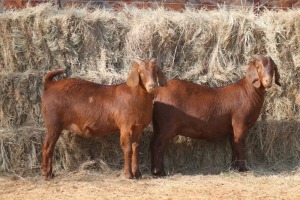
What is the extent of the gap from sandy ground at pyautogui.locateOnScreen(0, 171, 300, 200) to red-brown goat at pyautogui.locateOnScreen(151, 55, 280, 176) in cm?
49

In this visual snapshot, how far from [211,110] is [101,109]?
63.9 inches

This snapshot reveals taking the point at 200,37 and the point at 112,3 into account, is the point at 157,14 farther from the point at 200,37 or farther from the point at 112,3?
the point at 112,3

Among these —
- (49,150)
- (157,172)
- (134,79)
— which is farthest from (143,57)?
A: (49,150)

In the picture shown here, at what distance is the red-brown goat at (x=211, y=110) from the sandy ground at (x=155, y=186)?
49 cm

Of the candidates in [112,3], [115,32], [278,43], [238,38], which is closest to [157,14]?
[115,32]

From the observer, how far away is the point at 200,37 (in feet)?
30.9

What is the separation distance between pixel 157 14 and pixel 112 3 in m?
2.96

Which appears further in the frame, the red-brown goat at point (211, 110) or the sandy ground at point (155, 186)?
the red-brown goat at point (211, 110)

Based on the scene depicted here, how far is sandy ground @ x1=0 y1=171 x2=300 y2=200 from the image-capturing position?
7.25m

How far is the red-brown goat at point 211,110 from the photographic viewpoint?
869 cm

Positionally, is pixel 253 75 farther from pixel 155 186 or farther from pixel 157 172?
pixel 155 186

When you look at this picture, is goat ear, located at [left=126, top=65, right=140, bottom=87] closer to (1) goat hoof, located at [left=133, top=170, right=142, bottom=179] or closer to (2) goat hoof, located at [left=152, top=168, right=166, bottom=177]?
(1) goat hoof, located at [left=133, top=170, right=142, bottom=179]

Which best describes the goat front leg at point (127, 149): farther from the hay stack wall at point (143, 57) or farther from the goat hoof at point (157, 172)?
the hay stack wall at point (143, 57)

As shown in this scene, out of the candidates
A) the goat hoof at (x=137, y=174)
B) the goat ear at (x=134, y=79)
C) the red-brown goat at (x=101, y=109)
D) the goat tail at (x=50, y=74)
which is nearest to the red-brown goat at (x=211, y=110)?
the goat hoof at (x=137, y=174)
